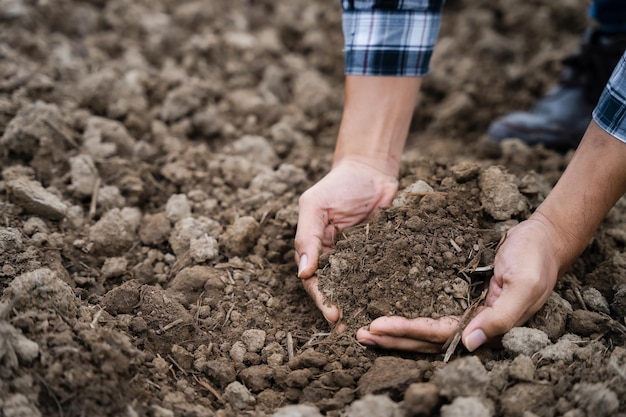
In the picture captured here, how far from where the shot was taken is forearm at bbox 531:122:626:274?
5.30ft

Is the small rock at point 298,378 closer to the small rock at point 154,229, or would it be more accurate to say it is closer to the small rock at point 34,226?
the small rock at point 154,229

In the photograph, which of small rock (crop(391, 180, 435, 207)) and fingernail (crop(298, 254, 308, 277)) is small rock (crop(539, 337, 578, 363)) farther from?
fingernail (crop(298, 254, 308, 277))

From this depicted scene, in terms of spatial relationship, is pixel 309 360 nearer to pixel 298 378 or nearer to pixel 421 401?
pixel 298 378

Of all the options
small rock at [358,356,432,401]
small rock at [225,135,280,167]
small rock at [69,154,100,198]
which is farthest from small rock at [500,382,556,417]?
small rock at [69,154,100,198]

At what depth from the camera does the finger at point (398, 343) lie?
164 cm

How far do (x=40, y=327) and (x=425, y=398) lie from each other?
3.20 feet

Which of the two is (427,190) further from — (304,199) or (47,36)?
(47,36)

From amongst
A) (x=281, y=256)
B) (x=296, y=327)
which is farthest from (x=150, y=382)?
(x=281, y=256)

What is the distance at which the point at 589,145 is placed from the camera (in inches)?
65.1

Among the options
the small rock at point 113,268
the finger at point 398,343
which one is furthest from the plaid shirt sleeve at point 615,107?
the small rock at point 113,268

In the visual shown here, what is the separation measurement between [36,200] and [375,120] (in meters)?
1.20

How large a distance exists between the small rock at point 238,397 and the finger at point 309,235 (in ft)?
1.26

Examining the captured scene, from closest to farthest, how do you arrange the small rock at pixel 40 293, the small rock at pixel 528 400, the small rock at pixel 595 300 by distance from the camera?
the small rock at pixel 528 400
the small rock at pixel 40 293
the small rock at pixel 595 300

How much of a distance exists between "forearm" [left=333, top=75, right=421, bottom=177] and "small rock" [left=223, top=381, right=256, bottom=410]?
89 centimetres
